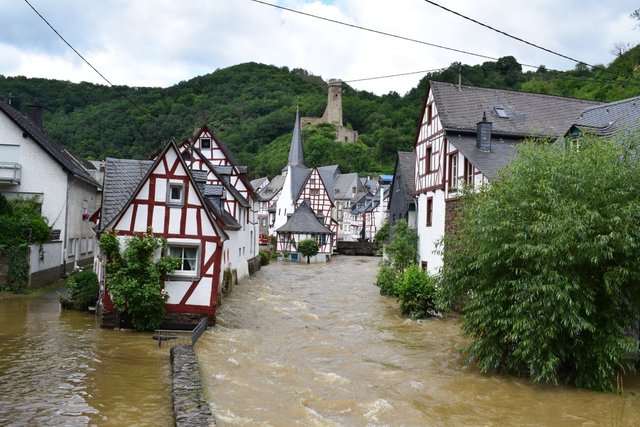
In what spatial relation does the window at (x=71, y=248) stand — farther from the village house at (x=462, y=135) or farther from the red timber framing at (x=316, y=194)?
the red timber framing at (x=316, y=194)

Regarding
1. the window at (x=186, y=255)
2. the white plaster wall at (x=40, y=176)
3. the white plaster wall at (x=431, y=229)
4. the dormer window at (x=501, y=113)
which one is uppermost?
the dormer window at (x=501, y=113)

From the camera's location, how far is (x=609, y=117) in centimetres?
1975

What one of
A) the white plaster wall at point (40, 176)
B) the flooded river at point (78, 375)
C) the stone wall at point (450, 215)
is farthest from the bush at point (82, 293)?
the stone wall at point (450, 215)

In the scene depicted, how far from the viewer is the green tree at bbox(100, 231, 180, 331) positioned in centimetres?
1591

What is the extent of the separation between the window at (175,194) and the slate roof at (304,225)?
124 feet

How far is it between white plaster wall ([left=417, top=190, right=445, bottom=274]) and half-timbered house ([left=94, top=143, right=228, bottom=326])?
996 cm

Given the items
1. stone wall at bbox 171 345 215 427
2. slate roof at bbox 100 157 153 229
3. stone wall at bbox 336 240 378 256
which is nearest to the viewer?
stone wall at bbox 171 345 215 427

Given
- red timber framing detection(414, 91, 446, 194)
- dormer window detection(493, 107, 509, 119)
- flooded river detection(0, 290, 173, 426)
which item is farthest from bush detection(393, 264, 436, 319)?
flooded river detection(0, 290, 173, 426)

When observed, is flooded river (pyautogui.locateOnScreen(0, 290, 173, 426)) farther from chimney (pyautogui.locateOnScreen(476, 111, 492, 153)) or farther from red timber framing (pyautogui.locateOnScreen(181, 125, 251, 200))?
red timber framing (pyautogui.locateOnScreen(181, 125, 251, 200))

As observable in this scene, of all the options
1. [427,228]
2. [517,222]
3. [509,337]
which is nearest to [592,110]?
[427,228]

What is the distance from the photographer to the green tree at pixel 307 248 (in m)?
52.6

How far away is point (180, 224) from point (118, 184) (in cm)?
298

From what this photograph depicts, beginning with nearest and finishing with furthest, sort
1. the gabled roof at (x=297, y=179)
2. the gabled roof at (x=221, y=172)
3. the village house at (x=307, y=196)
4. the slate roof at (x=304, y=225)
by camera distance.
→ the gabled roof at (x=221, y=172) → the slate roof at (x=304, y=225) → the village house at (x=307, y=196) → the gabled roof at (x=297, y=179)

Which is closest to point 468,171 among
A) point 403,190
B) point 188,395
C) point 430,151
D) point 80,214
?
point 430,151
